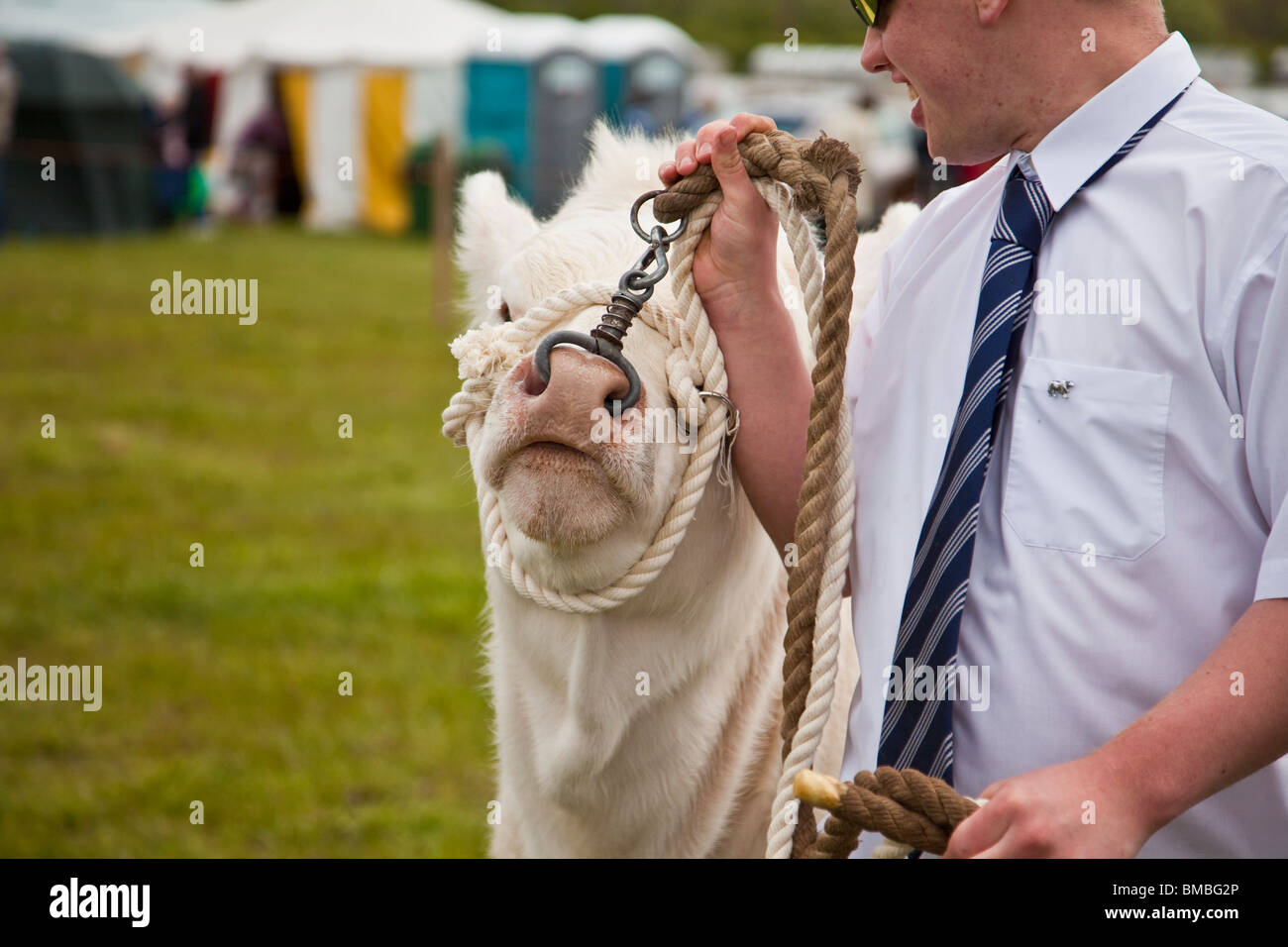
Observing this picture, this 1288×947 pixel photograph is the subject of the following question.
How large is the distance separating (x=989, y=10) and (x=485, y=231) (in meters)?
1.26

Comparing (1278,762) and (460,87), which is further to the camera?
(460,87)

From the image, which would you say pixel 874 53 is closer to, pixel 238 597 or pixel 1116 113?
pixel 1116 113

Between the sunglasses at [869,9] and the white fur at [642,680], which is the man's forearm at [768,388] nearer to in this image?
the white fur at [642,680]

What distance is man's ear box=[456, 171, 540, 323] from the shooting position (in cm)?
267

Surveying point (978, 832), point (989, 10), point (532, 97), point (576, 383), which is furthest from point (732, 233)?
point (532, 97)

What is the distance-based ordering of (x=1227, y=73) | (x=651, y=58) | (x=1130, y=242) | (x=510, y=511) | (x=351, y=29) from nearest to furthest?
(x=1130, y=242) < (x=510, y=511) < (x=651, y=58) < (x=351, y=29) < (x=1227, y=73)

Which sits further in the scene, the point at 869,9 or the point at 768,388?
the point at 768,388

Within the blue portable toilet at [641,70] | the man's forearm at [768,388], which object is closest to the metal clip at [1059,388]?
the man's forearm at [768,388]

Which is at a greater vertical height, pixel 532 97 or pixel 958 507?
pixel 532 97

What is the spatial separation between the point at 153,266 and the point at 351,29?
8.98 metres

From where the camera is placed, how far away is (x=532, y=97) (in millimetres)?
20719

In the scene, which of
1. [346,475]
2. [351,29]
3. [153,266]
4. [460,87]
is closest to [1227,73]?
[460,87]
